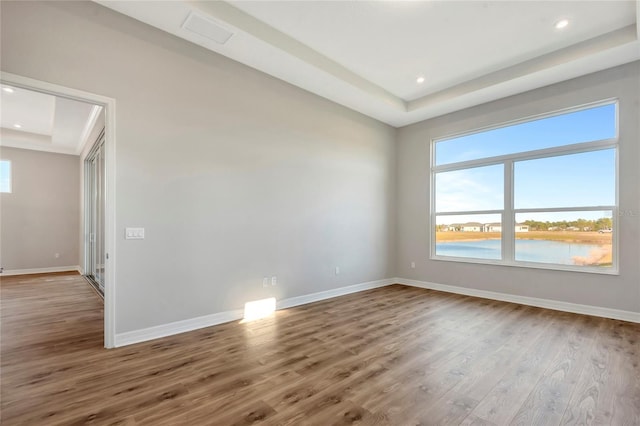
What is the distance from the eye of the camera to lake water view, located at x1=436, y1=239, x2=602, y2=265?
13.7 feet

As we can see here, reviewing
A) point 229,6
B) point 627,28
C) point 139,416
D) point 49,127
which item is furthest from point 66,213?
point 627,28

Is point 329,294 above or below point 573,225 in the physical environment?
below

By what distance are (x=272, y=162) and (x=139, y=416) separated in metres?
3.09

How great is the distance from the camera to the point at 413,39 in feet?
11.8

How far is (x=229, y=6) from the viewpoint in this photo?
9.95 feet

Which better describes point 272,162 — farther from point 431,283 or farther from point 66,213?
point 66,213

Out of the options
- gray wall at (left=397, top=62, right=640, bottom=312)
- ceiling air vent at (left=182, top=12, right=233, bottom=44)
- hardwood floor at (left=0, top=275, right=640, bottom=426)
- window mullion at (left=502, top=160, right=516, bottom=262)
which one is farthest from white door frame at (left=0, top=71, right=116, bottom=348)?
window mullion at (left=502, top=160, right=516, bottom=262)

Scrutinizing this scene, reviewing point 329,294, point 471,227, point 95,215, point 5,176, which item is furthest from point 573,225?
point 5,176

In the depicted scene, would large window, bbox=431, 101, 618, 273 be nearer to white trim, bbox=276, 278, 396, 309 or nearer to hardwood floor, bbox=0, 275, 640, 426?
hardwood floor, bbox=0, 275, 640, 426

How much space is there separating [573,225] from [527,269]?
89 cm

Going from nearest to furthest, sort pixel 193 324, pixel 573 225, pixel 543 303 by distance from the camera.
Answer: pixel 193 324, pixel 573 225, pixel 543 303

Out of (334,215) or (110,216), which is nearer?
(110,216)

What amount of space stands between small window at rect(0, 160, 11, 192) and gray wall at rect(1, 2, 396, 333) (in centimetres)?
650

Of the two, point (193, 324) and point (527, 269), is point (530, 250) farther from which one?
point (193, 324)
